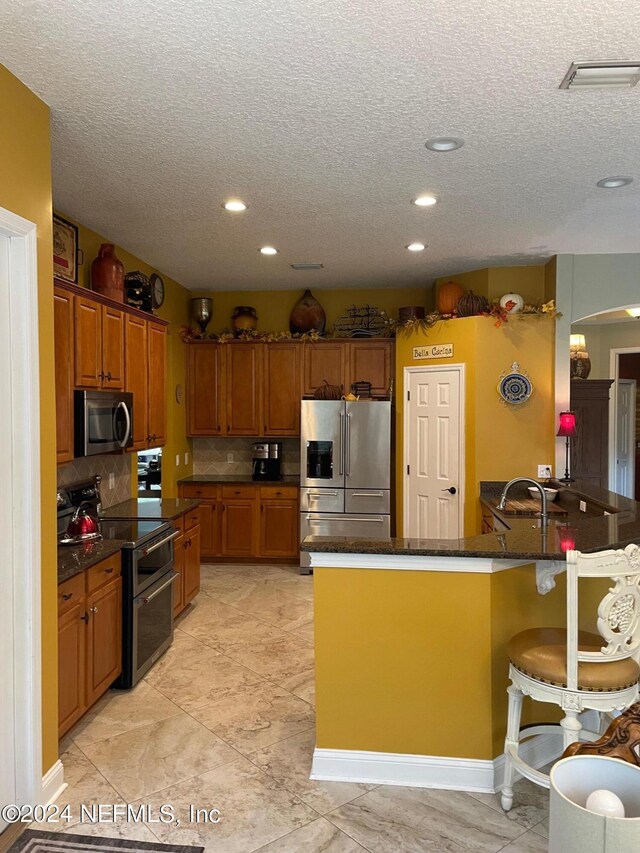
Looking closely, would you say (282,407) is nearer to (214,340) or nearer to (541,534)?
(214,340)

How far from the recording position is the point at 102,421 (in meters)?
3.62

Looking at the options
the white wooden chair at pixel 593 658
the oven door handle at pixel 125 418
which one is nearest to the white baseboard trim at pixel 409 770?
the white wooden chair at pixel 593 658

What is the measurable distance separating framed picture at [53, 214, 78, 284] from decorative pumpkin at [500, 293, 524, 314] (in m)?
3.42

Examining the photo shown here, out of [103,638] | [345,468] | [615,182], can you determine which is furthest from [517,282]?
[103,638]

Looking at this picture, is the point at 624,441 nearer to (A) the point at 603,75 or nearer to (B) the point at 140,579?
(A) the point at 603,75

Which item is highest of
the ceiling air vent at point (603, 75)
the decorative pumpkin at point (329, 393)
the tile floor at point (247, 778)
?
the ceiling air vent at point (603, 75)

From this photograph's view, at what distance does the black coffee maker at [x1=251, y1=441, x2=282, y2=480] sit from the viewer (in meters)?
6.55

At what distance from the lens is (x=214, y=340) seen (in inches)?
258

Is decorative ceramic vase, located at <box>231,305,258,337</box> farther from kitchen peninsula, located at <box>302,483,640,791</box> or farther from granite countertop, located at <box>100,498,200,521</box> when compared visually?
kitchen peninsula, located at <box>302,483,640,791</box>

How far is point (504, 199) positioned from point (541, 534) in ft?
6.74

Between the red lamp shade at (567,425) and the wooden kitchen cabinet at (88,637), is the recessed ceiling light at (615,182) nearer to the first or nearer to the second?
the red lamp shade at (567,425)

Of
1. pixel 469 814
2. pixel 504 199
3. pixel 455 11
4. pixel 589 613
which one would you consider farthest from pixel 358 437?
pixel 455 11

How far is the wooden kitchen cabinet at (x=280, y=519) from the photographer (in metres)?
6.25

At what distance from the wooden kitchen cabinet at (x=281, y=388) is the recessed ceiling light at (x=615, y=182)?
354 centimetres
